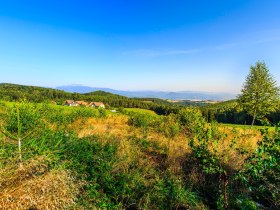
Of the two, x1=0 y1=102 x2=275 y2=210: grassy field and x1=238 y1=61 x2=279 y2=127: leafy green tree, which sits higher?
x1=238 y1=61 x2=279 y2=127: leafy green tree

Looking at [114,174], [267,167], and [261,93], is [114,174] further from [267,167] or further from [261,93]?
[261,93]

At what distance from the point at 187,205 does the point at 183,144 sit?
289cm

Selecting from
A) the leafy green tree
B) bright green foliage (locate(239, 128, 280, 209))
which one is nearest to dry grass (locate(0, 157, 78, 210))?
bright green foliage (locate(239, 128, 280, 209))

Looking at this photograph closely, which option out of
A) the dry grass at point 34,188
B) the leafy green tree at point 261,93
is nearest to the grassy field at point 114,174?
the dry grass at point 34,188

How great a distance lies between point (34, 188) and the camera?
8.83 ft

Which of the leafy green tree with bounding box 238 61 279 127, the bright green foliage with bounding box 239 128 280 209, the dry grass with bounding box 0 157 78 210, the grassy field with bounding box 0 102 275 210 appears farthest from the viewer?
the leafy green tree with bounding box 238 61 279 127

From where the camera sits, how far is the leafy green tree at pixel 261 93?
671 inches

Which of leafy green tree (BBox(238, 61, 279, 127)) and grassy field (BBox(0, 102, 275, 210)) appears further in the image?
leafy green tree (BBox(238, 61, 279, 127))

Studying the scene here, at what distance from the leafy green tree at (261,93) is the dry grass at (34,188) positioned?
18120mm

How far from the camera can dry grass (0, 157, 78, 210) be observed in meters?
2.47

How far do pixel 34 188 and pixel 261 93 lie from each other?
19.4 meters

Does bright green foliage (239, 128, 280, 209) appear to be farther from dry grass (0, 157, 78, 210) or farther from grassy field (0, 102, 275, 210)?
dry grass (0, 157, 78, 210)

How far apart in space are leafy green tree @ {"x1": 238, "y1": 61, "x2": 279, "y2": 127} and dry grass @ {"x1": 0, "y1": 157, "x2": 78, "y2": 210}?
18120mm

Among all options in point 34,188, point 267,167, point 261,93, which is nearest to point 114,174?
point 34,188
